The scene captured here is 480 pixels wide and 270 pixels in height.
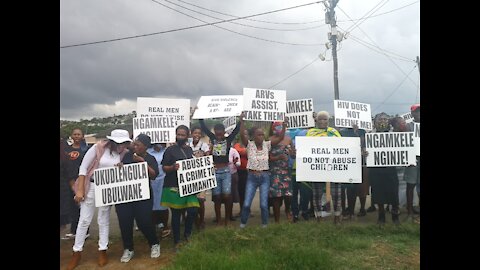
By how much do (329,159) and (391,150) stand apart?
1.04m

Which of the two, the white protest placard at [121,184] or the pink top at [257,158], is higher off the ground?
the pink top at [257,158]

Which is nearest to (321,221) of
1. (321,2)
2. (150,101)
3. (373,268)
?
(373,268)

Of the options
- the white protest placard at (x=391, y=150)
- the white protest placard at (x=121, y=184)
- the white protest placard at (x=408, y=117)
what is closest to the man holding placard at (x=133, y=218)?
the white protest placard at (x=121, y=184)

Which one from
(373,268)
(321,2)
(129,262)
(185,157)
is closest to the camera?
(373,268)

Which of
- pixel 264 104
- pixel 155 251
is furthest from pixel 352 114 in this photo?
pixel 155 251

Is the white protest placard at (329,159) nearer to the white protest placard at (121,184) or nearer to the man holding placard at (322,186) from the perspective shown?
the man holding placard at (322,186)

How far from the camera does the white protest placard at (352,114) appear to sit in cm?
616

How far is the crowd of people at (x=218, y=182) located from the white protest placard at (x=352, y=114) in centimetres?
14

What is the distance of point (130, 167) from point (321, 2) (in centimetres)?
1125

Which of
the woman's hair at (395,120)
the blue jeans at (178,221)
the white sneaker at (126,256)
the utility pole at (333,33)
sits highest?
the utility pole at (333,33)

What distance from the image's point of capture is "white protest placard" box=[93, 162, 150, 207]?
4.22 m

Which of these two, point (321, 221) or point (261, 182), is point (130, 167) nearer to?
point (261, 182)

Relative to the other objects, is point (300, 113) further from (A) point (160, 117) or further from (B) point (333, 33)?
(B) point (333, 33)

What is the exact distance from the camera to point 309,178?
5.43 metres
